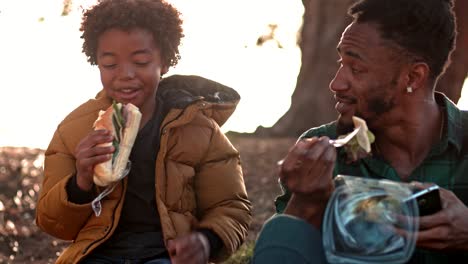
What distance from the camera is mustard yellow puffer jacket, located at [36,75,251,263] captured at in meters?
4.98

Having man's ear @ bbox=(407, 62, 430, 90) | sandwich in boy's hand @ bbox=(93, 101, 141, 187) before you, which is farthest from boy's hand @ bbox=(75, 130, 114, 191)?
man's ear @ bbox=(407, 62, 430, 90)

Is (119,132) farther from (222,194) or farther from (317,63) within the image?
(317,63)

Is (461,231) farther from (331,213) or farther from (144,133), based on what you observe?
(144,133)

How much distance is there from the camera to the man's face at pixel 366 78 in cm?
459

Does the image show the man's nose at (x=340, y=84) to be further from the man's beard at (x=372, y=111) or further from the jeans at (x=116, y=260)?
the jeans at (x=116, y=260)

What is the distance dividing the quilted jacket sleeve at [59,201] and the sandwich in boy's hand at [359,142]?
128 centimetres

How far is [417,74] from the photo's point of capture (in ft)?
15.3

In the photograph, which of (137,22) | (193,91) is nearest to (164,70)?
(193,91)

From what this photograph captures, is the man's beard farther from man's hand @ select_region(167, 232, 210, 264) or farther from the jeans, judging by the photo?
the jeans

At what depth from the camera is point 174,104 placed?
527cm

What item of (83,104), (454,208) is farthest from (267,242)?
(83,104)

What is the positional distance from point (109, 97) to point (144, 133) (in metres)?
0.24

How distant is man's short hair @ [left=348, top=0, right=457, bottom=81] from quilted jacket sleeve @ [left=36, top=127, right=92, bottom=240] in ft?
4.88

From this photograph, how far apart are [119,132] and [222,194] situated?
2.08 feet
